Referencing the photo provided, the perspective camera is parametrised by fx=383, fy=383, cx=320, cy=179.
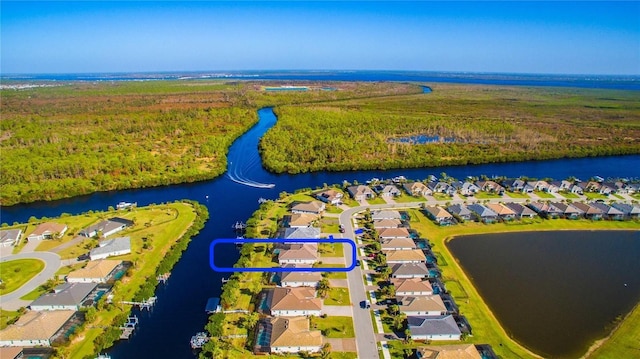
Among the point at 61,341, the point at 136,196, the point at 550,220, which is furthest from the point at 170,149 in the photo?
the point at 550,220

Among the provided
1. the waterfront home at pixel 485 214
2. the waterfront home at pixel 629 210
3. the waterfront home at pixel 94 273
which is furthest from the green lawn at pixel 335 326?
the waterfront home at pixel 629 210

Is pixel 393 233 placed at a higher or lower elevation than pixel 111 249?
higher

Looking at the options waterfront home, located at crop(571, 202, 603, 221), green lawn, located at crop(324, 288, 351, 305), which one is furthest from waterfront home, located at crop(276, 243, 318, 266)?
waterfront home, located at crop(571, 202, 603, 221)

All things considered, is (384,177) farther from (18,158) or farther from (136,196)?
(18,158)

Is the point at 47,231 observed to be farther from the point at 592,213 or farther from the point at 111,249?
the point at 592,213

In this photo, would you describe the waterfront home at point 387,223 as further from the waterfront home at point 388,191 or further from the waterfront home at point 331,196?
the waterfront home at point 388,191

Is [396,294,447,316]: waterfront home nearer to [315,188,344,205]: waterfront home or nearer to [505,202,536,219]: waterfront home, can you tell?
[315,188,344,205]: waterfront home

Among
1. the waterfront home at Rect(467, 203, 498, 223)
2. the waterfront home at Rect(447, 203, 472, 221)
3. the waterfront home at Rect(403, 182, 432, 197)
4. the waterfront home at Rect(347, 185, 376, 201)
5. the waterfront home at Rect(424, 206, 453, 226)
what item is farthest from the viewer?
the waterfront home at Rect(403, 182, 432, 197)

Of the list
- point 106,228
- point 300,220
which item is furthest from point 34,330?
point 300,220
